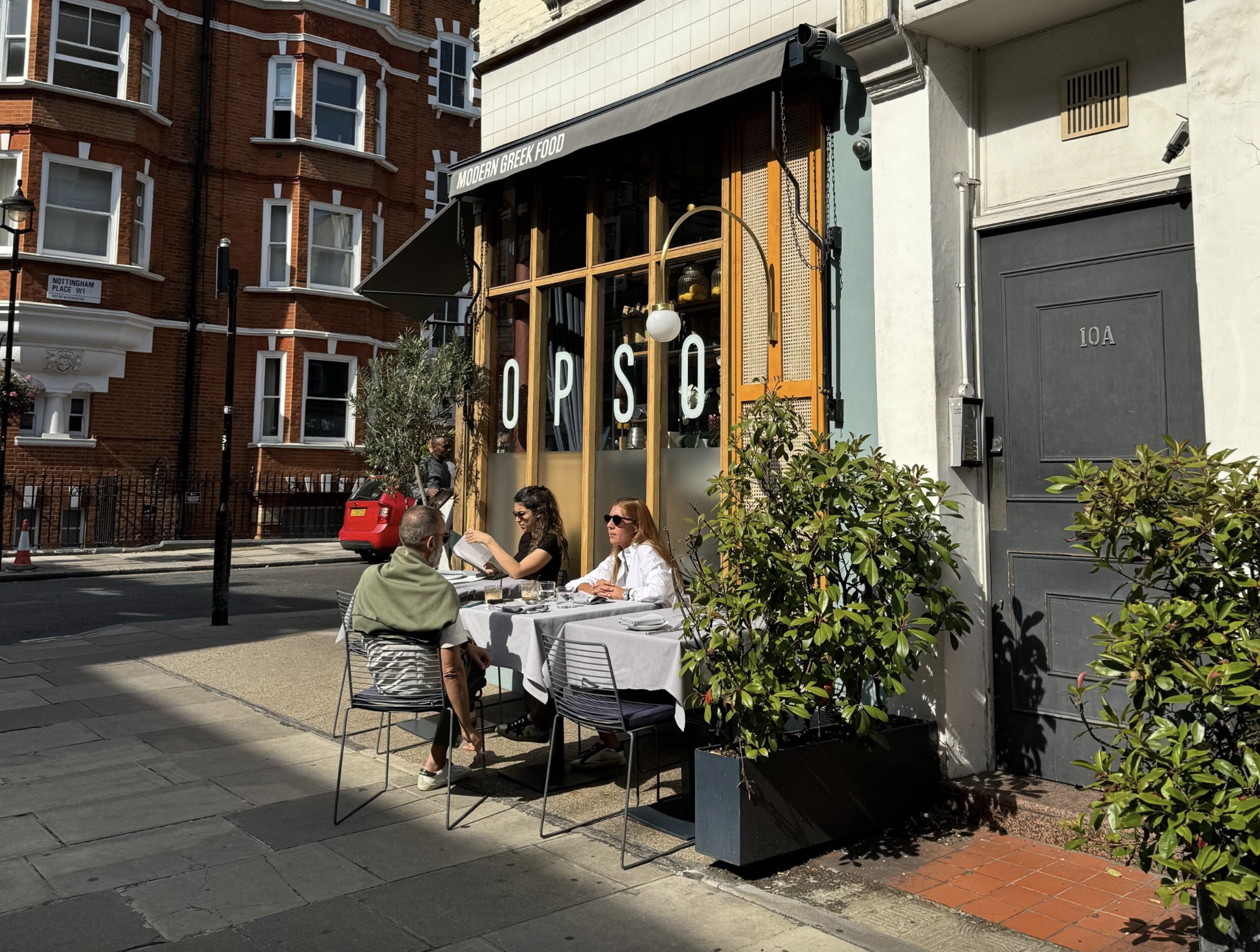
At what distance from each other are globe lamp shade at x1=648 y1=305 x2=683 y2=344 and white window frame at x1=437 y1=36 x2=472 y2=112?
22173mm

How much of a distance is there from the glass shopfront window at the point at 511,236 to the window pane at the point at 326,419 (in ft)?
50.8

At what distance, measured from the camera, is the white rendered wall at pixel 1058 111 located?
16.5 feet

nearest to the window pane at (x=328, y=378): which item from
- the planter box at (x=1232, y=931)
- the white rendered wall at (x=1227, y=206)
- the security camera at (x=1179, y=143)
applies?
the security camera at (x=1179, y=143)

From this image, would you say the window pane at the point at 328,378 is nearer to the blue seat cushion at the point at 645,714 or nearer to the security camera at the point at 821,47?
the security camera at the point at 821,47

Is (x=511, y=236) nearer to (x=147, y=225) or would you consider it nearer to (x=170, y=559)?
(x=170, y=559)

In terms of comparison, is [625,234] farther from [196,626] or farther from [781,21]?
[196,626]

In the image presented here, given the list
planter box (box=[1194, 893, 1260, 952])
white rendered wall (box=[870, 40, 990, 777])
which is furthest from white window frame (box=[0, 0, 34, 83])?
planter box (box=[1194, 893, 1260, 952])

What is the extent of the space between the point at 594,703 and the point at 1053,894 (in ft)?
7.24

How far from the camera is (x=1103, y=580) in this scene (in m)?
5.12

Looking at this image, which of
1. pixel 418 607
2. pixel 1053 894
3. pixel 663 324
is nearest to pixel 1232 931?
pixel 1053 894

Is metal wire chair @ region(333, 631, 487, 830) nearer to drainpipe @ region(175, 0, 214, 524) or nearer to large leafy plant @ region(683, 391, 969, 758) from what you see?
large leafy plant @ region(683, 391, 969, 758)

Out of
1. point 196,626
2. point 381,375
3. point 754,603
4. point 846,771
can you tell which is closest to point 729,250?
point 754,603

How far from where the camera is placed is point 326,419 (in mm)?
23938

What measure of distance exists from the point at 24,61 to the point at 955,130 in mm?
21162
